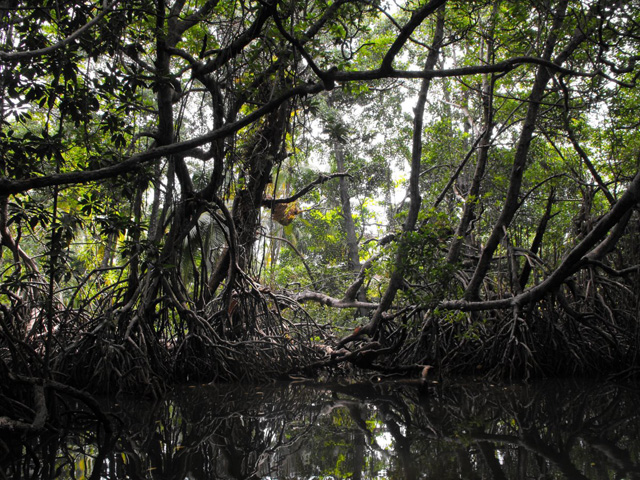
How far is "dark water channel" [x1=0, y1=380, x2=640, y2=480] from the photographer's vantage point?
2.04 m

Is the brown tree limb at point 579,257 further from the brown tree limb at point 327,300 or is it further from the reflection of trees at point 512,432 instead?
the brown tree limb at point 327,300

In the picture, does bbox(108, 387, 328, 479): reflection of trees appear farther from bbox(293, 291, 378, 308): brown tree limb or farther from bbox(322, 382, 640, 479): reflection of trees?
bbox(293, 291, 378, 308): brown tree limb

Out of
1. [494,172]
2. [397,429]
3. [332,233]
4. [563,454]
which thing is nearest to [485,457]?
[563,454]

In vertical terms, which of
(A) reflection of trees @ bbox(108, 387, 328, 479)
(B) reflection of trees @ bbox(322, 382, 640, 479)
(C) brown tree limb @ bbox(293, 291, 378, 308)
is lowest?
(B) reflection of trees @ bbox(322, 382, 640, 479)

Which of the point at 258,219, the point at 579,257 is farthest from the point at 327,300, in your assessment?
the point at 579,257

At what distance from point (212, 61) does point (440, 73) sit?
1830mm

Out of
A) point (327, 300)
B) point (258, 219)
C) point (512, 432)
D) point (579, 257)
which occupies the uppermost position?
point (258, 219)

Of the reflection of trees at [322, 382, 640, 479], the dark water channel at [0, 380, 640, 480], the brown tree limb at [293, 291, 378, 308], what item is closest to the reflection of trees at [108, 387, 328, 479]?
the dark water channel at [0, 380, 640, 480]

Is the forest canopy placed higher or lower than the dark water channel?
higher

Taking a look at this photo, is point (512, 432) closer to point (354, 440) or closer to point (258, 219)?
point (354, 440)

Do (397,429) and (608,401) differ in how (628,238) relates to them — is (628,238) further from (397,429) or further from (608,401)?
(397,429)

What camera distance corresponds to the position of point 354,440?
8.34ft

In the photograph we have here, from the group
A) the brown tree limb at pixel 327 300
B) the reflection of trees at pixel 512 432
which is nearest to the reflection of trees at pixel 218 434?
the reflection of trees at pixel 512 432

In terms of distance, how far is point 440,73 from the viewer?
306cm
